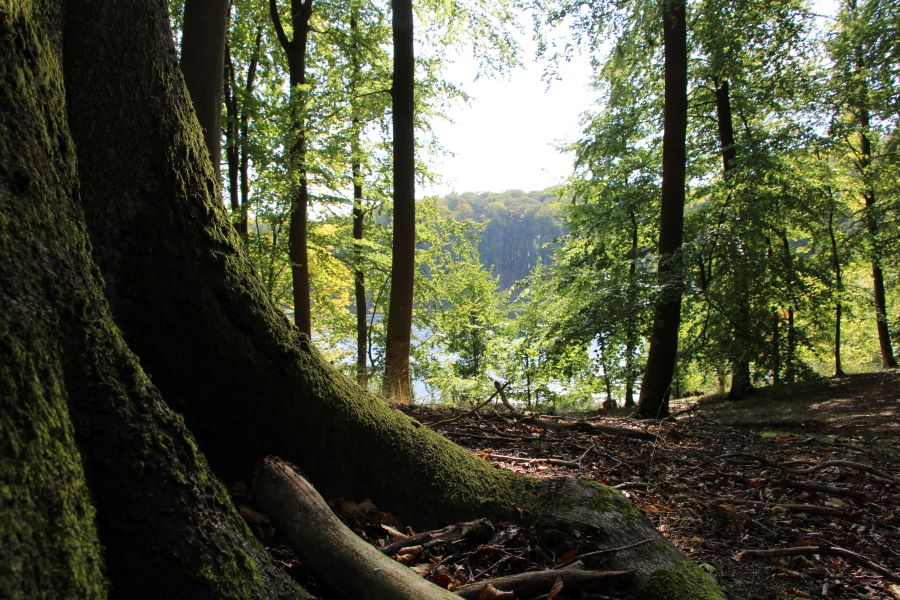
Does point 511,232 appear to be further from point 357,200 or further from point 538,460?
point 538,460

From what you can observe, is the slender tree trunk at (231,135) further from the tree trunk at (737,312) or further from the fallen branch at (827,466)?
the fallen branch at (827,466)

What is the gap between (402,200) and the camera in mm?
9148

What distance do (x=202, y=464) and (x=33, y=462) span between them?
20.7 inches

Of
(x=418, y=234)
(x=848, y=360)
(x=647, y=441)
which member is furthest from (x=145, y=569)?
(x=848, y=360)

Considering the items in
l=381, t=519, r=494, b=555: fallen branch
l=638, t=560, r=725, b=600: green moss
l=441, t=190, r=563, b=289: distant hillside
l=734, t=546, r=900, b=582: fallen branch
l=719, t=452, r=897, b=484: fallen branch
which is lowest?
l=734, t=546, r=900, b=582: fallen branch

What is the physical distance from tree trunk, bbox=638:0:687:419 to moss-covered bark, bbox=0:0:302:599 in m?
8.03

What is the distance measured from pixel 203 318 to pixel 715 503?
349 centimetres

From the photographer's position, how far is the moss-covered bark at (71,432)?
3.66ft

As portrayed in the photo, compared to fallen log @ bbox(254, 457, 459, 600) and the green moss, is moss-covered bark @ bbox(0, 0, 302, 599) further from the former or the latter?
the green moss

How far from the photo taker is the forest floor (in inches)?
94.0

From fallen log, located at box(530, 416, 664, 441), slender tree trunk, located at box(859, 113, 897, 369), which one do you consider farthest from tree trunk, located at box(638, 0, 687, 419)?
slender tree trunk, located at box(859, 113, 897, 369)

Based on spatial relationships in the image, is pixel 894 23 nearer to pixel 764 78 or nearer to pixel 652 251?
pixel 764 78

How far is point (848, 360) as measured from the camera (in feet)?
99.2

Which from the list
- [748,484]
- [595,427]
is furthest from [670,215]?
[748,484]
